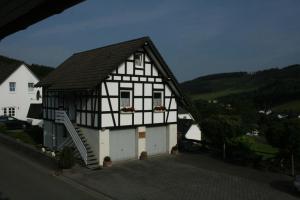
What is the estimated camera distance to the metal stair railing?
21531 mm

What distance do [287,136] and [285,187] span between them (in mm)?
2629

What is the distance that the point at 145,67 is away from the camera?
79.1 ft

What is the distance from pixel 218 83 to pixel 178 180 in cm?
12107

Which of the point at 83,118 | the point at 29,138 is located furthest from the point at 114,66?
the point at 29,138

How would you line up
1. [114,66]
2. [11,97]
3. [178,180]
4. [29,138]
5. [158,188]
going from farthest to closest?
[11,97] → [29,138] → [114,66] → [178,180] → [158,188]

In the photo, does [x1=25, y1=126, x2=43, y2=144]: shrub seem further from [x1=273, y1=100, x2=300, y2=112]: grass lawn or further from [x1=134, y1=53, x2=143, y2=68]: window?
[x1=273, y1=100, x2=300, y2=112]: grass lawn

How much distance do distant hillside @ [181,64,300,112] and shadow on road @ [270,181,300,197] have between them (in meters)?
66.1

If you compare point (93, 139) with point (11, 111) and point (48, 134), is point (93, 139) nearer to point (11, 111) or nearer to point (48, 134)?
point (48, 134)

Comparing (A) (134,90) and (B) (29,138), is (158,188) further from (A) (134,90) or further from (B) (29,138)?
(B) (29,138)

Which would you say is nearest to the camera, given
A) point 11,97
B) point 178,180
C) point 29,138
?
point 178,180

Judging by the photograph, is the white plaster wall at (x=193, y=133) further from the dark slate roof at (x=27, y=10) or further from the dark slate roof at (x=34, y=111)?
the dark slate roof at (x=27, y=10)

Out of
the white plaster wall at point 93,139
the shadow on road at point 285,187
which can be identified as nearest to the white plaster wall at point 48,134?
the white plaster wall at point 93,139

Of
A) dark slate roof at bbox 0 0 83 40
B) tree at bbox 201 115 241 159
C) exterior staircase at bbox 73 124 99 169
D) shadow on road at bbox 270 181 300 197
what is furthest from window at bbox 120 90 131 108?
dark slate roof at bbox 0 0 83 40

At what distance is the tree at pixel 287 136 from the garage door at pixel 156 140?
8.41m
